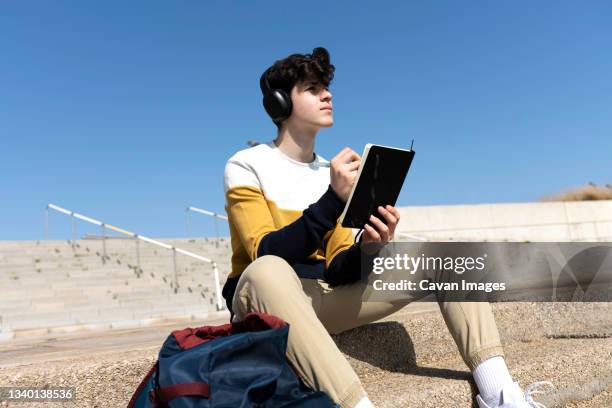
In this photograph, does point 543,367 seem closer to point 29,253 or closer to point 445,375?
point 445,375

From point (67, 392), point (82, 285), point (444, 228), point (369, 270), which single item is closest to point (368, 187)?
point (369, 270)

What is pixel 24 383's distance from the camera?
1790 millimetres

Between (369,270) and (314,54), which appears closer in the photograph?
(369,270)

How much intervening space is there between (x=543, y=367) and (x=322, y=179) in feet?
3.88

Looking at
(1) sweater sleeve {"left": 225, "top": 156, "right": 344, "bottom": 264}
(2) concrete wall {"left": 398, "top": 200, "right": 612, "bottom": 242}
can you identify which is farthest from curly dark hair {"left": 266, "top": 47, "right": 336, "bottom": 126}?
(2) concrete wall {"left": 398, "top": 200, "right": 612, "bottom": 242}

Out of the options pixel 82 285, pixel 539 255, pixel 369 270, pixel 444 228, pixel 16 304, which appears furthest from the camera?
pixel 444 228

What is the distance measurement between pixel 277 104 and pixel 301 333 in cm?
97

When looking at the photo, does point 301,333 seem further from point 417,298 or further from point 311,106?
point 311,106

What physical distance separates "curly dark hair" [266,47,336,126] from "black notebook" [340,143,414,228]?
0.55 metres

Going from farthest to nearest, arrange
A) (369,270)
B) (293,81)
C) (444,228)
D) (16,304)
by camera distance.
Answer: (444,228) → (16,304) → (293,81) → (369,270)

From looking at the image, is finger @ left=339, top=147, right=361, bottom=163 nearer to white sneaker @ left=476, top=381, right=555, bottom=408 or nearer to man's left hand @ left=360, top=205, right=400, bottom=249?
man's left hand @ left=360, top=205, right=400, bottom=249

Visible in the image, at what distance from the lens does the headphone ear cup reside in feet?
7.41

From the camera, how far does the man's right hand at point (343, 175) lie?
184 centimetres

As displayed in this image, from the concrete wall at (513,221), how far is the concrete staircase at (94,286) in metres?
7.97
